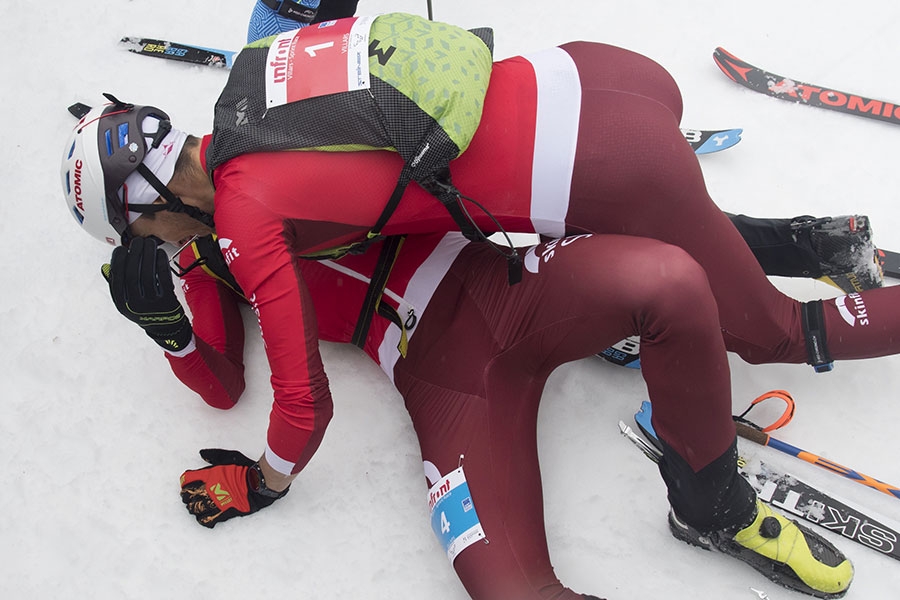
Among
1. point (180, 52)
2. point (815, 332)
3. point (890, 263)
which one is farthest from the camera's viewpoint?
point (180, 52)

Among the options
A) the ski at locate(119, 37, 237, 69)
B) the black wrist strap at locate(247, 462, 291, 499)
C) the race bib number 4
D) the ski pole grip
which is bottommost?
the black wrist strap at locate(247, 462, 291, 499)

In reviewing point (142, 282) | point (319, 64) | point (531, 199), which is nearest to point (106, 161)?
point (142, 282)

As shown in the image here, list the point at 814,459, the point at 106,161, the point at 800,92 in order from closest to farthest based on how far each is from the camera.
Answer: the point at 106,161, the point at 814,459, the point at 800,92

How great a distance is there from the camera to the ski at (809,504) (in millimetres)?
2471

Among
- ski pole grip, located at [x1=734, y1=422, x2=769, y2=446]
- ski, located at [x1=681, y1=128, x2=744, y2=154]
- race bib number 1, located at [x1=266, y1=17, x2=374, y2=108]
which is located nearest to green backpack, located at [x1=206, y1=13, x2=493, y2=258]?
race bib number 1, located at [x1=266, y1=17, x2=374, y2=108]

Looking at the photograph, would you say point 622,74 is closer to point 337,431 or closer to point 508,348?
point 508,348

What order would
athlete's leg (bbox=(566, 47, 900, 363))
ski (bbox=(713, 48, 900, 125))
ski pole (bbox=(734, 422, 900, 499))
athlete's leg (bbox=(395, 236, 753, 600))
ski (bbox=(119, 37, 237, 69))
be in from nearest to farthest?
athlete's leg (bbox=(395, 236, 753, 600)) → athlete's leg (bbox=(566, 47, 900, 363)) → ski pole (bbox=(734, 422, 900, 499)) → ski (bbox=(713, 48, 900, 125)) → ski (bbox=(119, 37, 237, 69))

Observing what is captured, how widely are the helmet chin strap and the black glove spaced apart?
10 cm

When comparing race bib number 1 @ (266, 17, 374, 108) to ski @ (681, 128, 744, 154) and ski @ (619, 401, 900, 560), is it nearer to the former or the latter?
ski @ (619, 401, 900, 560)

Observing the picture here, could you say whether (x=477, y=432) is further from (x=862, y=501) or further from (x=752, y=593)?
(x=862, y=501)

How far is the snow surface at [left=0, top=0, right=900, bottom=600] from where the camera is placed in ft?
8.35

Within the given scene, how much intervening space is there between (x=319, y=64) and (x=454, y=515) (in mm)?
1410

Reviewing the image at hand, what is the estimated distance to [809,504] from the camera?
2562mm

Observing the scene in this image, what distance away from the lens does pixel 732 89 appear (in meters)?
3.81
